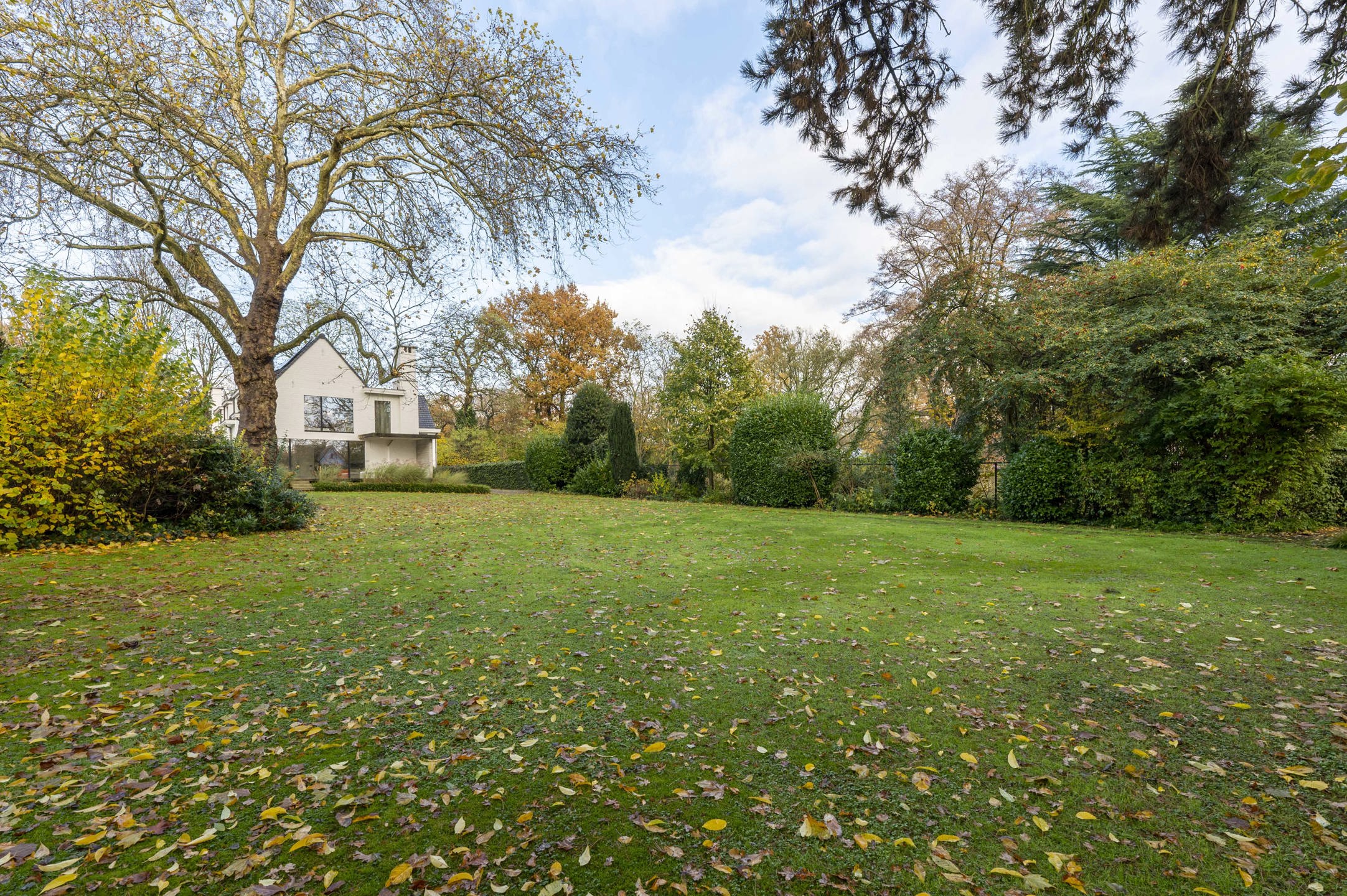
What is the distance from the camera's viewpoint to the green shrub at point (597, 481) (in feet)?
64.1

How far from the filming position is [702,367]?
58.1 ft

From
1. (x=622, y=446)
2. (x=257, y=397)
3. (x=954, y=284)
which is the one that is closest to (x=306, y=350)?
(x=622, y=446)

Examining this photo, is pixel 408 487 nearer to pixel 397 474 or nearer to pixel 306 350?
pixel 397 474

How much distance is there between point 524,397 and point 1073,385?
26072mm

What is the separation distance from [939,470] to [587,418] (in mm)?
12542

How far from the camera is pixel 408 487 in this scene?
20.1 meters

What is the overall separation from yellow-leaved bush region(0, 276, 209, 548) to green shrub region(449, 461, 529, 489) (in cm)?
1616

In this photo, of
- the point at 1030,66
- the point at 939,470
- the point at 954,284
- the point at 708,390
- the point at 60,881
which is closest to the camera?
the point at 60,881

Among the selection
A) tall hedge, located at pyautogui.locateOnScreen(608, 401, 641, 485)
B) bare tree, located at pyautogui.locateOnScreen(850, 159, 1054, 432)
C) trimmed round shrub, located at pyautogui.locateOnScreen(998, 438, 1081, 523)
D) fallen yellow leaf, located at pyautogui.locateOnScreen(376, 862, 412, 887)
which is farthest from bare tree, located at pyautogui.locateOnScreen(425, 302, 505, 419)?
fallen yellow leaf, located at pyautogui.locateOnScreen(376, 862, 412, 887)

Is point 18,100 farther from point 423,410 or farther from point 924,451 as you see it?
point 423,410

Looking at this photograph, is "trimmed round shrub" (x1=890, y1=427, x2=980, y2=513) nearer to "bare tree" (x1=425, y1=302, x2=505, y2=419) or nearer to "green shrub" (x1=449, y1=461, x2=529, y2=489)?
"green shrub" (x1=449, y1=461, x2=529, y2=489)

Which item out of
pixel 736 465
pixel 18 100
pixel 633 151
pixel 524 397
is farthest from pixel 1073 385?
pixel 524 397

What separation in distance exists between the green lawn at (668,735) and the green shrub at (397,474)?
1577 centimetres

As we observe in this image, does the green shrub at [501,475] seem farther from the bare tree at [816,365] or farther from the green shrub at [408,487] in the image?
the bare tree at [816,365]
